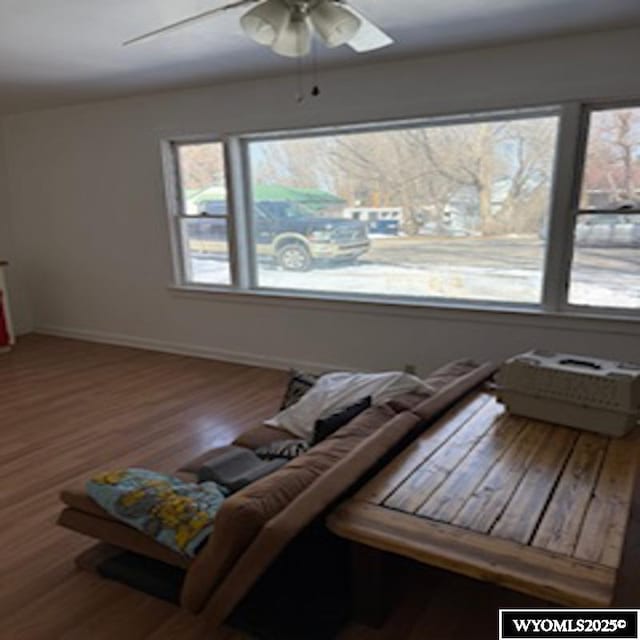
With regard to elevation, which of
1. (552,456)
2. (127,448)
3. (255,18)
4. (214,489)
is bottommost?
(127,448)

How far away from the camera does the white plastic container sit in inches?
75.8


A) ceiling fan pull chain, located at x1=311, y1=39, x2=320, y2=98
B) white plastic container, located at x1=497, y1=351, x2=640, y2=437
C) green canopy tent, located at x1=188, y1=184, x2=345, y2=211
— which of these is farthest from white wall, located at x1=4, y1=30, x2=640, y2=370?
white plastic container, located at x1=497, y1=351, x2=640, y2=437

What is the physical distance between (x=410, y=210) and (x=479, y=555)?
3.06 metres

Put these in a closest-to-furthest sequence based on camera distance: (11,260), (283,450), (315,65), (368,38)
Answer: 1. (368,38)
2. (283,450)
3. (315,65)
4. (11,260)

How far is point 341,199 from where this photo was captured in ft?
14.0

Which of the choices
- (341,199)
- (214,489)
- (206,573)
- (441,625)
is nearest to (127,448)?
(214,489)

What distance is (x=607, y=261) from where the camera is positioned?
342cm

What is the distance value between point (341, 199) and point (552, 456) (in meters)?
2.90

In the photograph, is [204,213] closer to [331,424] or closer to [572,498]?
[331,424]

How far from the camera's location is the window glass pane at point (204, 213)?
15.6 feet

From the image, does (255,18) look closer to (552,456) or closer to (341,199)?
(552,456)

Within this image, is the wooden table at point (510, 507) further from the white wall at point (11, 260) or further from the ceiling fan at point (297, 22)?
the white wall at point (11, 260)

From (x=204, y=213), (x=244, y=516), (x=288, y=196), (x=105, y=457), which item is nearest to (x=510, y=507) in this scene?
(x=244, y=516)

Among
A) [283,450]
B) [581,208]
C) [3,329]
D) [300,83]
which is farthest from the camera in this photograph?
[3,329]
